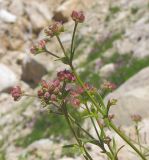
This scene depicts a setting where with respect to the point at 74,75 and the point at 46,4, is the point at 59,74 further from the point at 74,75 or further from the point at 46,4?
the point at 46,4

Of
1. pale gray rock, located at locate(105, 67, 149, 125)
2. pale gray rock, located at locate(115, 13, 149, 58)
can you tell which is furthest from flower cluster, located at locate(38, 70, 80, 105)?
pale gray rock, located at locate(115, 13, 149, 58)

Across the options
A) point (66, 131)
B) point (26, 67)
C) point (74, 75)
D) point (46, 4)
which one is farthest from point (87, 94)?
point (46, 4)

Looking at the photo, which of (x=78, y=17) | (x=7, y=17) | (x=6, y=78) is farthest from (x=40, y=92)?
(x=7, y=17)

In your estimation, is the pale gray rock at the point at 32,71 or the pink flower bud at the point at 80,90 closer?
the pink flower bud at the point at 80,90

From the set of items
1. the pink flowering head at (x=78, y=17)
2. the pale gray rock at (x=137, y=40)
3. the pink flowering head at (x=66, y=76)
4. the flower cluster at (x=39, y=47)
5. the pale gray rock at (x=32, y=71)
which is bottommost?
the pink flowering head at (x=66, y=76)

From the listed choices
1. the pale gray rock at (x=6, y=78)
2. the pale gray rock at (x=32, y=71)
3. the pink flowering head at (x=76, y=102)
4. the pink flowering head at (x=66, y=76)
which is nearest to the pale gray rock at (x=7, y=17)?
the pale gray rock at (x=6, y=78)

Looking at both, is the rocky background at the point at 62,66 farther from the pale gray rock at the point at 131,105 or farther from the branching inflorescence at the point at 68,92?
the branching inflorescence at the point at 68,92

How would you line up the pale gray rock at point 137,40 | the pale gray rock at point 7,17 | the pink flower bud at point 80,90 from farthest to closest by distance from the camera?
the pale gray rock at point 7,17, the pale gray rock at point 137,40, the pink flower bud at point 80,90

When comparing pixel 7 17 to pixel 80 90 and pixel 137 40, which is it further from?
pixel 80 90
